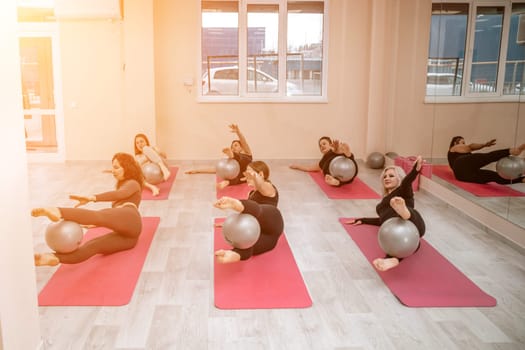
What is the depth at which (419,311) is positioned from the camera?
10.0 ft

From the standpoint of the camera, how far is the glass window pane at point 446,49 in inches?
232

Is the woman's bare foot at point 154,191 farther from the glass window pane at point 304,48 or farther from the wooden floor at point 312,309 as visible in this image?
the glass window pane at point 304,48

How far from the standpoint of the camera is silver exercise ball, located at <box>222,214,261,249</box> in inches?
138

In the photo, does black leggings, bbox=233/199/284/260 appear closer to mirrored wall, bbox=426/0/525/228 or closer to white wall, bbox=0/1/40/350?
white wall, bbox=0/1/40/350

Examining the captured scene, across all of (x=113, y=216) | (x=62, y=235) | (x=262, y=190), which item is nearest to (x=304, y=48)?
(x=262, y=190)

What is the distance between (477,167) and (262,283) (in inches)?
116

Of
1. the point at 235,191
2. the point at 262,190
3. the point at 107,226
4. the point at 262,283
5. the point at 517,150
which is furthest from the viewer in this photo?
the point at 235,191

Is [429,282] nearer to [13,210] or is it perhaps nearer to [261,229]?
[261,229]

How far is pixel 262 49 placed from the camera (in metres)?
7.69

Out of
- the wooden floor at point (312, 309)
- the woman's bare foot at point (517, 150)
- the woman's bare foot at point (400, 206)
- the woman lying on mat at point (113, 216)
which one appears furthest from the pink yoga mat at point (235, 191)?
the woman's bare foot at point (517, 150)

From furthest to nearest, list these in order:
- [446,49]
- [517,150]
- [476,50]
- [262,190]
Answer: [446,49] < [476,50] < [517,150] < [262,190]

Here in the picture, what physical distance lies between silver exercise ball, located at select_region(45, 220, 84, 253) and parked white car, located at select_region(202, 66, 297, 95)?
451 cm

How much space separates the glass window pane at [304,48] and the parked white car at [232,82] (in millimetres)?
159

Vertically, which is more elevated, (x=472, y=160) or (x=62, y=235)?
(x=472, y=160)
